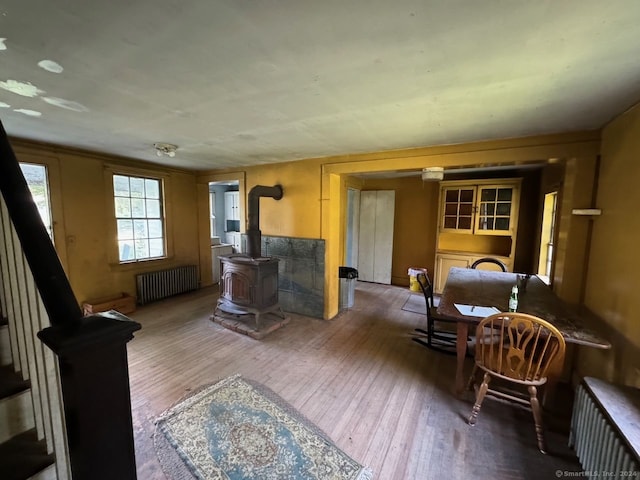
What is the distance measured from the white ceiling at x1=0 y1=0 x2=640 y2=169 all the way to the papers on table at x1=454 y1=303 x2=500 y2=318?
156cm

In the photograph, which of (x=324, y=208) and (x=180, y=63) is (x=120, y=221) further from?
(x=180, y=63)

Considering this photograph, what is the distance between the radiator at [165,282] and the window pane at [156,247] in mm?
339

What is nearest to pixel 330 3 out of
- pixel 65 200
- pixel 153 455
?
pixel 153 455

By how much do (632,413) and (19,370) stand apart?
9.52 feet

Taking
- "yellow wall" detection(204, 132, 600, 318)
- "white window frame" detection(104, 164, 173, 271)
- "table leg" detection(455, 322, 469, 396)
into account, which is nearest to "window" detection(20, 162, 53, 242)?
"white window frame" detection(104, 164, 173, 271)

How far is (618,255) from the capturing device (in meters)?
1.89

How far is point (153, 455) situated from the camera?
171 centimetres

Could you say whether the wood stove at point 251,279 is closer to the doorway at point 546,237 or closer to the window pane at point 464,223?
the window pane at point 464,223

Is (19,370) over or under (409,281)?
over

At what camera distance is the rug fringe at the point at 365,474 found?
157cm

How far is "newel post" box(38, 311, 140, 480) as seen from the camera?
0.70m

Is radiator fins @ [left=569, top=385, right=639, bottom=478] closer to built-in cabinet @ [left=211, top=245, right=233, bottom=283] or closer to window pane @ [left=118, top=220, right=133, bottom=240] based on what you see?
window pane @ [left=118, top=220, right=133, bottom=240]

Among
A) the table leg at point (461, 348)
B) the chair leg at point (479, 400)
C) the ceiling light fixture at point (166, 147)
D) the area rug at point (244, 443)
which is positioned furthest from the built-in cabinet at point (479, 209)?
the ceiling light fixture at point (166, 147)

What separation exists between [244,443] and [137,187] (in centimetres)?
424
